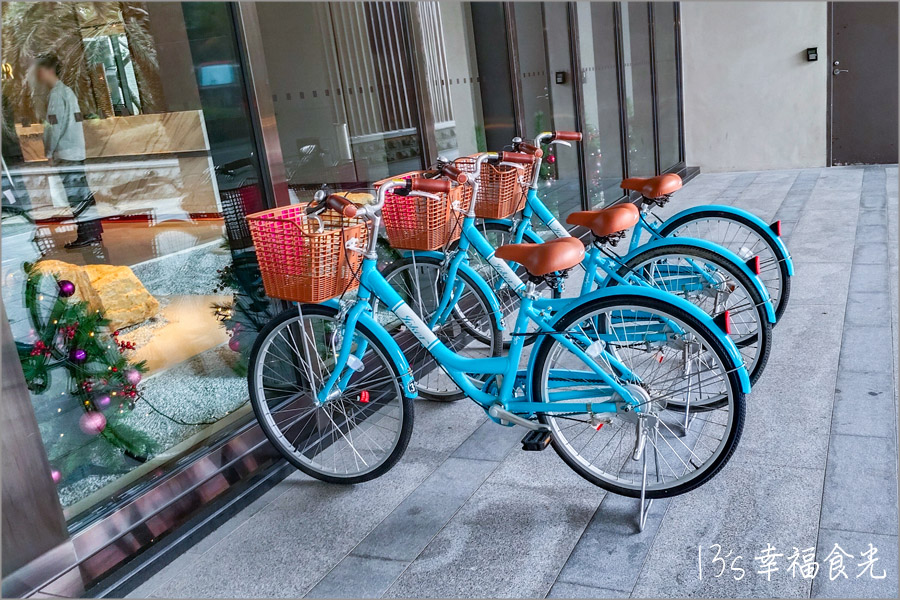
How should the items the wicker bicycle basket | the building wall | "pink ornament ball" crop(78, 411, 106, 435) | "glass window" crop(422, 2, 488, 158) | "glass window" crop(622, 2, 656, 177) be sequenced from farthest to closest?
1. the building wall
2. "glass window" crop(622, 2, 656, 177)
3. "glass window" crop(422, 2, 488, 158)
4. the wicker bicycle basket
5. "pink ornament ball" crop(78, 411, 106, 435)

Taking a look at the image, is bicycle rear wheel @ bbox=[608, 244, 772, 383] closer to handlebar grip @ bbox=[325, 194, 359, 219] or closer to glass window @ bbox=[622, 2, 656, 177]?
handlebar grip @ bbox=[325, 194, 359, 219]

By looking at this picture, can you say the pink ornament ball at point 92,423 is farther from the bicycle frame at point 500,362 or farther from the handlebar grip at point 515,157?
the handlebar grip at point 515,157

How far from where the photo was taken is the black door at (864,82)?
8.94m

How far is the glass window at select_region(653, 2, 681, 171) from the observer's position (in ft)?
29.1

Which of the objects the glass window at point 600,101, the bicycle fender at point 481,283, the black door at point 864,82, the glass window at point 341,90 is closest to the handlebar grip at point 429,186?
the bicycle fender at point 481,283

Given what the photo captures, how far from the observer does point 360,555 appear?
241 cm

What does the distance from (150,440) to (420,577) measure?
3.79 ft

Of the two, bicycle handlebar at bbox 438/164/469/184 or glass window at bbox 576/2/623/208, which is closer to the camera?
bicycle handlebar at bbox 438/164/469/184

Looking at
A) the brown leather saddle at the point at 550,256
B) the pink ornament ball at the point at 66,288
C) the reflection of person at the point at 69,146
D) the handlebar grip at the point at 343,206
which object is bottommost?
the brown leather saddle at the point at 550,256

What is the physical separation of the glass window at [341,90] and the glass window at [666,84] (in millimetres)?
5364

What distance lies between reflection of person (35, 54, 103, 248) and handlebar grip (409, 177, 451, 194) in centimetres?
106

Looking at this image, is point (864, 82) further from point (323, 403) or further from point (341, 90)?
point (323, 403)

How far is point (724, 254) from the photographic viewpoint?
9.91 feet

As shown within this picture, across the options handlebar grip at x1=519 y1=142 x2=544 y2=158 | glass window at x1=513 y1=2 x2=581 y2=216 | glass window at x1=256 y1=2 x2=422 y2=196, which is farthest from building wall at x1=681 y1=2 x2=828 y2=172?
handlebar grip at x1=519 y1=142 x2=544 y2=158
